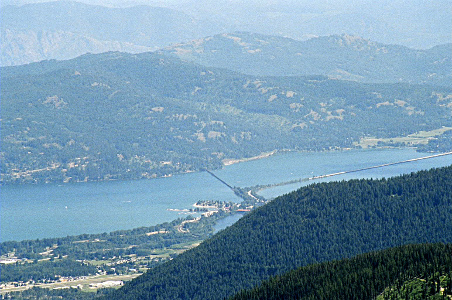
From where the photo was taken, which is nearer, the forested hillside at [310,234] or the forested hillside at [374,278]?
the forested hillside at [374,278]

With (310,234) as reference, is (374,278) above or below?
below

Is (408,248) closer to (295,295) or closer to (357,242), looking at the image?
(295,295)

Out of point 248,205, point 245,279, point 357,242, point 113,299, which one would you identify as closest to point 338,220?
point 357,242

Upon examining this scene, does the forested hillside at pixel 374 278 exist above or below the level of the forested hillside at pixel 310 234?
below

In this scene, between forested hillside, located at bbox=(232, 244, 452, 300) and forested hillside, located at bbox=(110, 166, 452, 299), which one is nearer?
forested hillside, located at bbox=(232, 244, 452, 300)
